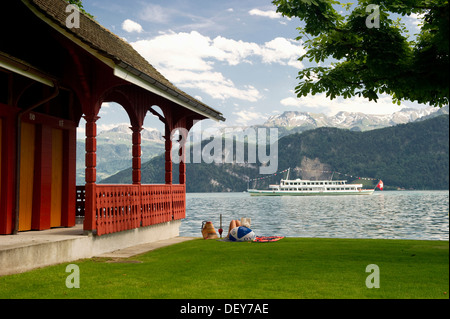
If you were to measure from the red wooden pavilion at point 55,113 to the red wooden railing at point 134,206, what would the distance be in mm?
28

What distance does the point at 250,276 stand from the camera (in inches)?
324

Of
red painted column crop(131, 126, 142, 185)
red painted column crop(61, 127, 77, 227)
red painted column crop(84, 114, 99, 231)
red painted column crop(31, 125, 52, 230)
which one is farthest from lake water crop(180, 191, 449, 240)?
red painted column crop(84, 114, 99, 231)

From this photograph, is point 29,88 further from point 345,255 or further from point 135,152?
point 345,255

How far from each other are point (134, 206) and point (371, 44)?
25.3 feet

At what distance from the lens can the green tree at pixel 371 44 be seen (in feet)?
33.4

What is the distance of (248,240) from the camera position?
15.0 m

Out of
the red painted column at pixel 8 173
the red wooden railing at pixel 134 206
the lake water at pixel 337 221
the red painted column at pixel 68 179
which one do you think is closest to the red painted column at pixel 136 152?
the red wooden railing at pixel 134 206

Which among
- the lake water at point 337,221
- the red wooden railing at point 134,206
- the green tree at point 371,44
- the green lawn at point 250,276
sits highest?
the green tree at point 371,44

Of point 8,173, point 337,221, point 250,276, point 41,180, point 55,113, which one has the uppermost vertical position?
point 55,113

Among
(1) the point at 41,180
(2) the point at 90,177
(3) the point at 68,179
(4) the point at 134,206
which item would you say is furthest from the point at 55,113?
(4) the point at 134,206

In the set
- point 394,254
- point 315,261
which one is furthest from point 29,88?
point 394,254

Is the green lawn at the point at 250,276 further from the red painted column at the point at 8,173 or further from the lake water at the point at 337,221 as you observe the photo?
the lake water at the point at 337,221

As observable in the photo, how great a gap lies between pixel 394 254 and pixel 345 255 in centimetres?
132

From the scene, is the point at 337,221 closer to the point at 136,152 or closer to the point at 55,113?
the point at 136,152
